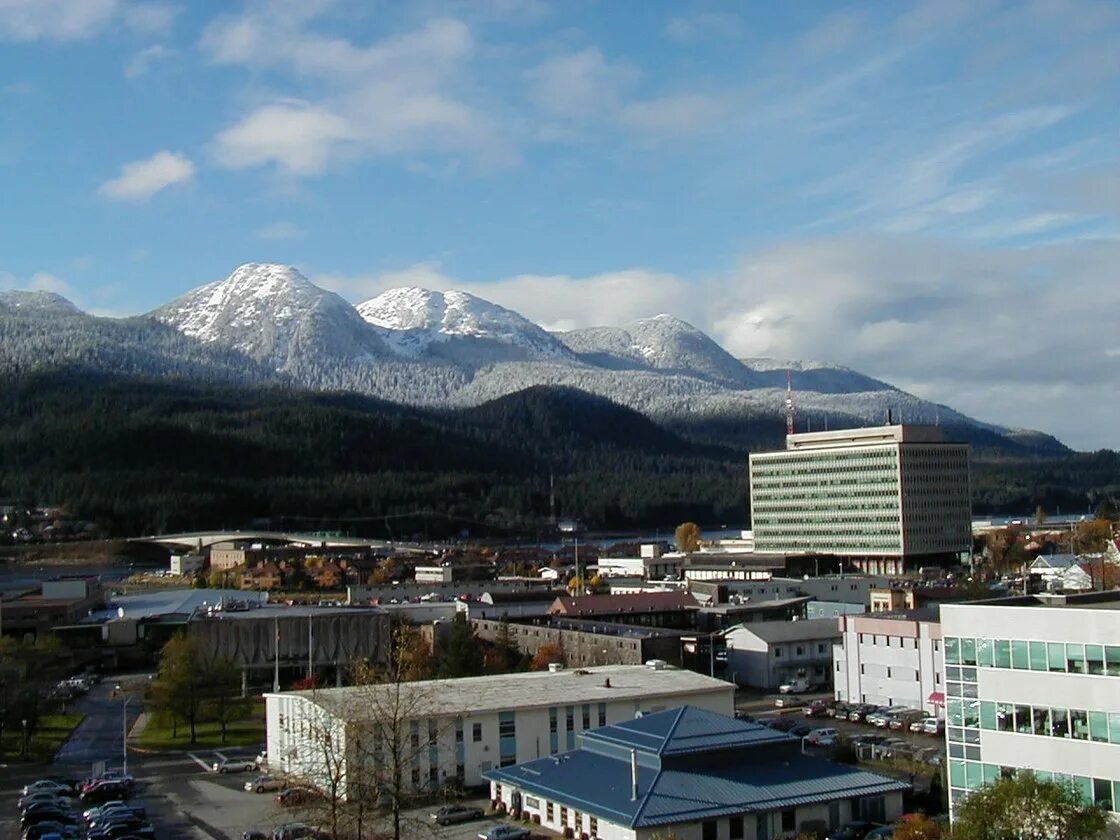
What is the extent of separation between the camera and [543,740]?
988 inches

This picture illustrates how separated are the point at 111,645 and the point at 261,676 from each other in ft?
27.8

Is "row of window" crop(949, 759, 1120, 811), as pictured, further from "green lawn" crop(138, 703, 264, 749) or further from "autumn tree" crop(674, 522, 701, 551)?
"autumn tree" crop(674, 522, 701, 551)

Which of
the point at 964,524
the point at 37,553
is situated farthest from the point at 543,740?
the point at 37,553

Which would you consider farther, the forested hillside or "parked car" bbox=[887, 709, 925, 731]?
the forested hillside

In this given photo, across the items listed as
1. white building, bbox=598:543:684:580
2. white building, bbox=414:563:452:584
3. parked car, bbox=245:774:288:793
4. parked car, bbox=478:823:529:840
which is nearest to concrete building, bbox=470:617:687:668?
parked car, bbox=245:774:288:793

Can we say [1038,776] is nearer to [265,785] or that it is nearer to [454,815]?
[454,815]

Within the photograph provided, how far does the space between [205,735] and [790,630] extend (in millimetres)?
15632

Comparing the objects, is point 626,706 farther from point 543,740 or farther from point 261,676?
point 261,676

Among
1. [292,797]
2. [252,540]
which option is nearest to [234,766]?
[292,797]

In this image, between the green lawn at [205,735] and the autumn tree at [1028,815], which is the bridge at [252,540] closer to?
the green lawn at [205,735]

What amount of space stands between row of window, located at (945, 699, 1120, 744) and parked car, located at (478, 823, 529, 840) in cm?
668

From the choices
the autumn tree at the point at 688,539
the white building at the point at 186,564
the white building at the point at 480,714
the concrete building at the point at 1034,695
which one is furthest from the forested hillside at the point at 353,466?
the concrete building at the point at 1034,695

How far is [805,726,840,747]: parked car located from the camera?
87.6ft

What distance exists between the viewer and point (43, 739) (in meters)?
30.7
